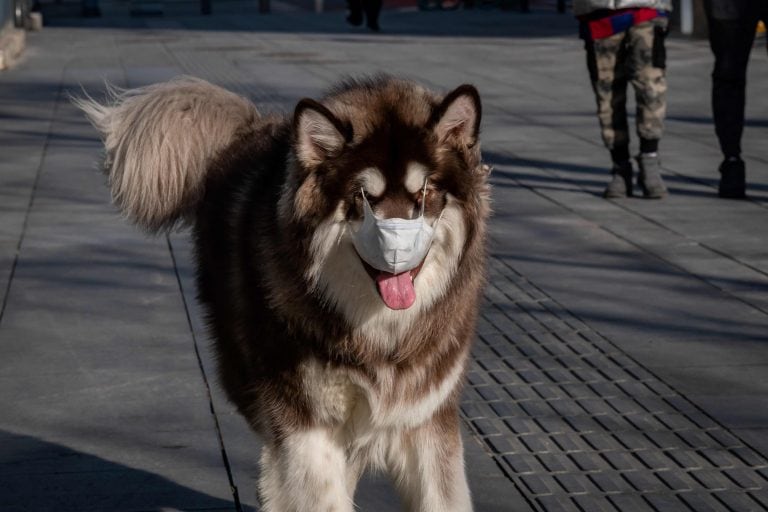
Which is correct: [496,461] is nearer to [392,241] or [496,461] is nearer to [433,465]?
[433,465]

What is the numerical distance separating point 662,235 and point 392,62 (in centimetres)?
1304

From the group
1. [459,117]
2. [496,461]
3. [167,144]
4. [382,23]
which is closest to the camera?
[459,117]

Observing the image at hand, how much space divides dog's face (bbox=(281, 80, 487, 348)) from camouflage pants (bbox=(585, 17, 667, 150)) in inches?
248

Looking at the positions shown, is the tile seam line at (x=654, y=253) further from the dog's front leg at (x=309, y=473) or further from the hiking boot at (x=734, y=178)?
the dog's front leg at (x=309, y=473)

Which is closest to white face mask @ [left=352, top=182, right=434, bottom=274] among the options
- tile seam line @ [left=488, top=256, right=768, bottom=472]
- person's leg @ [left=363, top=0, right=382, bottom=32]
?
tile seam line @ [left=488, top=256, right=768, bottom=472]

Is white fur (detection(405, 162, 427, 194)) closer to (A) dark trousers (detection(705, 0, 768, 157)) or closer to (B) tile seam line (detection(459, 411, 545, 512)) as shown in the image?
(B) tile seam line (detection(459, 411, 545, 512))

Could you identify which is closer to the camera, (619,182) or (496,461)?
(496,461)

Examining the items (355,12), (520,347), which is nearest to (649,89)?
(520,347)

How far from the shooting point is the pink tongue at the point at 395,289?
3895 mm

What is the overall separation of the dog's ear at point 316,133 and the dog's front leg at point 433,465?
2.90 feet

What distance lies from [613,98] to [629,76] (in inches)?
7.9

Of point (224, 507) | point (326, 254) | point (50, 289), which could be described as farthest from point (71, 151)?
point (326, 254)

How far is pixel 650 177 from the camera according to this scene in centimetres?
1040

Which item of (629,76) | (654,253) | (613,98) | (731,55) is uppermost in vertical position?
(731,55)
